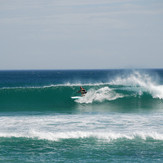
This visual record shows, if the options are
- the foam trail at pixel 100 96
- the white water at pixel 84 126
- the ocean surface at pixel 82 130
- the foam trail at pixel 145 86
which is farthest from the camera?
the foam trail at pixel 145 86

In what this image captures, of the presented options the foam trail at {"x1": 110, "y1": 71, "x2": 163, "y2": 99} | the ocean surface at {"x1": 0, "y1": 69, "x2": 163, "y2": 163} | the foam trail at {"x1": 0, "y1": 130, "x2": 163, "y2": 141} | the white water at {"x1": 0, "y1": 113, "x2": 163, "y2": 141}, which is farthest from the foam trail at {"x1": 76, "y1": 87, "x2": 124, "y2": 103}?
the foam trail at {"x1": 0, "y1": 130, "x2": 163, "y2": 141}

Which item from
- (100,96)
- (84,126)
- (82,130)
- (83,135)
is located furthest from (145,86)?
(83,135)

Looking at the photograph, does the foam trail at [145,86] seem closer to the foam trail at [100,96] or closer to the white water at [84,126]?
the foam trail at [100,96]

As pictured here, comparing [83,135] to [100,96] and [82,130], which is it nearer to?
[82,130]

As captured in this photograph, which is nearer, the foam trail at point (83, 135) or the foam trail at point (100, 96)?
the foam trail at point (83, 135)

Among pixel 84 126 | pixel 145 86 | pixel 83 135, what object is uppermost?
pixel 145 86

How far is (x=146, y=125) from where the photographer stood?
47.3 feet

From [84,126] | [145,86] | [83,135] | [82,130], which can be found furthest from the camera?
[145,86]

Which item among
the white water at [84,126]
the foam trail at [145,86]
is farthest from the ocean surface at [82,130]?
the foam trail at [145,86]

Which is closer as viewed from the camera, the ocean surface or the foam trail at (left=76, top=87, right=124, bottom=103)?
the ocean surface

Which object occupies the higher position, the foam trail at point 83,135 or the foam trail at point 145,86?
the foam trail at point 145,86

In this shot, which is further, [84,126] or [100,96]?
[100,96]

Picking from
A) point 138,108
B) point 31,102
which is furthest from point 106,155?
point 31,102

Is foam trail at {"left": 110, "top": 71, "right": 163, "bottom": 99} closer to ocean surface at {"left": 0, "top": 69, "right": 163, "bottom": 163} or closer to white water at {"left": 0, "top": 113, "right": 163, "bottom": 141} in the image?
ocean surface at {"left": 0, "top": 69, "right": 163, "bottom": 163}
